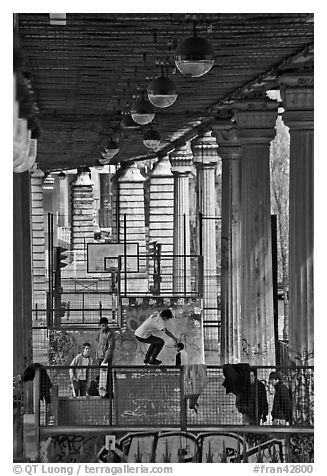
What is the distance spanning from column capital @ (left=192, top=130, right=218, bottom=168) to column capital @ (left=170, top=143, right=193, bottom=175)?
639 centimetres

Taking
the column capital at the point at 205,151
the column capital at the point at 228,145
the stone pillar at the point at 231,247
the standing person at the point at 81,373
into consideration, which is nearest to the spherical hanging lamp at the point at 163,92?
the standing person at the point at 81,373

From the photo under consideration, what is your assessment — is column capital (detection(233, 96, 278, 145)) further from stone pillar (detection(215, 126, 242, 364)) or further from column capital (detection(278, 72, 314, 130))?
stone pillar (detection(215, 126, 242, 364))

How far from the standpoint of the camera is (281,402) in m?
19.7

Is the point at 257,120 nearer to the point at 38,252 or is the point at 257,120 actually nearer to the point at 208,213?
the point at 38,252

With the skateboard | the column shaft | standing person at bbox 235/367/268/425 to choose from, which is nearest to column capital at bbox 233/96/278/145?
the column shaft

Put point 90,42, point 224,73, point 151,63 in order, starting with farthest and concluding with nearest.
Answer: point 224,73, point 151,63, point 90,42

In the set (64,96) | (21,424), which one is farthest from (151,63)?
(21,424)

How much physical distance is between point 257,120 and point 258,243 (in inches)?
90.8

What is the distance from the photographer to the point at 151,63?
21.9m

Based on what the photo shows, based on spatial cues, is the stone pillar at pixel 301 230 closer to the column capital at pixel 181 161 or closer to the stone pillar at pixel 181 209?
the stone pillar at pixel 181 209

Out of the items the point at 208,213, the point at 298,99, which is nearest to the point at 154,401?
the point at 298,99
